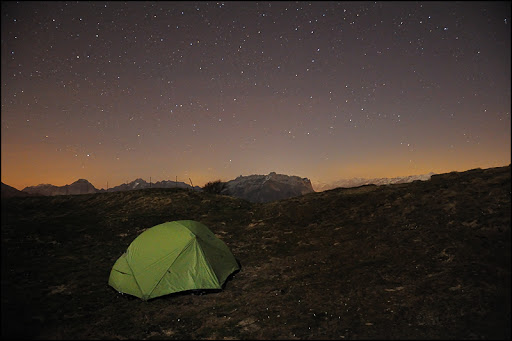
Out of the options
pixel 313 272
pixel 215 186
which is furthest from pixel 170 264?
pixel 215 186

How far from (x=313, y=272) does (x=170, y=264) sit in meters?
6.01

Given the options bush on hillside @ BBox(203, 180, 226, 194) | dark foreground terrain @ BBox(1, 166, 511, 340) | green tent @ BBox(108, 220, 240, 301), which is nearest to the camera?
dark foreground terrain @ BBox(1, 166, 511, 340)

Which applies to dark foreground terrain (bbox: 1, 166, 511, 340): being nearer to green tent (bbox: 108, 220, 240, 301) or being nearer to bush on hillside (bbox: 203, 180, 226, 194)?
green tent (bbox: 108, 220, 240, 301)

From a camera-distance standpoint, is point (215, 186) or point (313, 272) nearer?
point (313, 272)

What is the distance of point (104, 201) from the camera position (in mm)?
30266

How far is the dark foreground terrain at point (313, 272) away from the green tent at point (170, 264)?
0.47 metres

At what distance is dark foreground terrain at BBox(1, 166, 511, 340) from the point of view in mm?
9305

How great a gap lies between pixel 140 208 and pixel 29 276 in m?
13.1

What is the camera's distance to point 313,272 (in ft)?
46.5

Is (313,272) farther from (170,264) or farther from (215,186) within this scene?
(215,186)

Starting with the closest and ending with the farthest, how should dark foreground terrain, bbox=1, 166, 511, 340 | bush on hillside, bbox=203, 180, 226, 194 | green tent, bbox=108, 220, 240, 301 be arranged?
dark foreground terrain, bbox=1, 166, 511, 340, green tent, bbox=108, 220, 240, 301, bush on hillside, bbox=203, 180, 226, 194

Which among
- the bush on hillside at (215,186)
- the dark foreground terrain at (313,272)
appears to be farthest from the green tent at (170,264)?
the bush on hillside at (215,186)

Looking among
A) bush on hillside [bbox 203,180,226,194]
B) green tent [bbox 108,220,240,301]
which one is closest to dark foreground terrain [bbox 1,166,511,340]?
green tent [bbox 108,220,240,301]

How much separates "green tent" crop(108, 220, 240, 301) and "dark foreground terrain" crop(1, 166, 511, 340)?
1.53 ft
